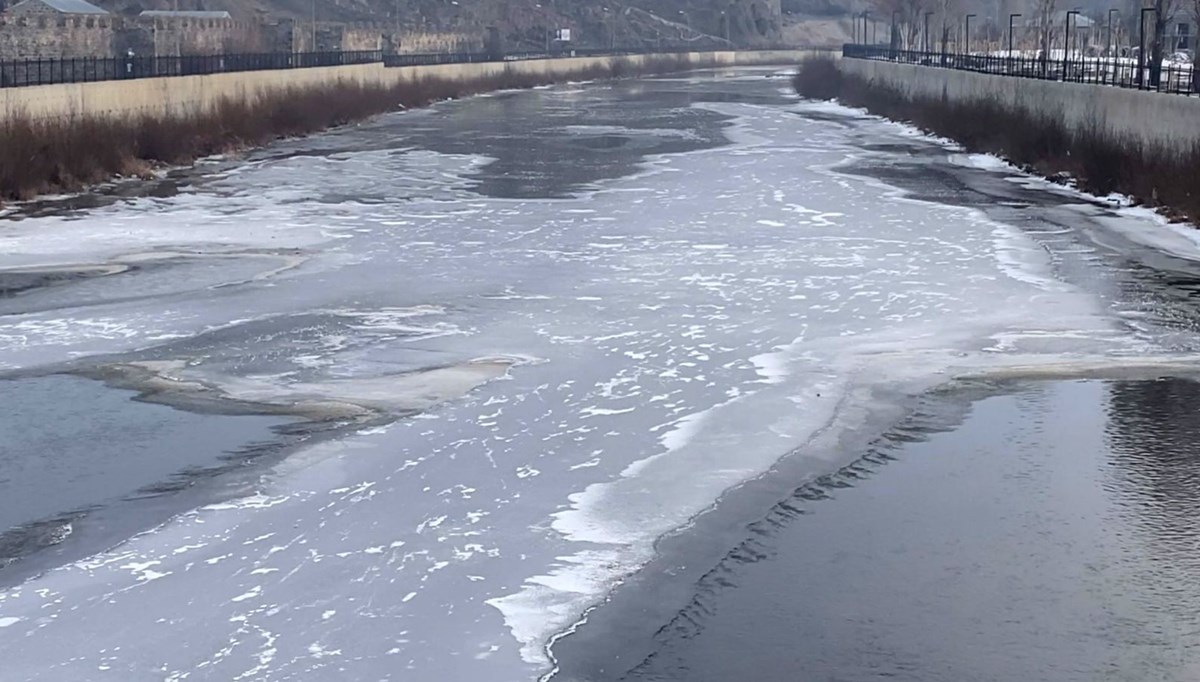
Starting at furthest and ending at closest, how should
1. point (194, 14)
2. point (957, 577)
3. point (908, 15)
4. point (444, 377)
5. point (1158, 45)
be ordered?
point (908, 15) → point (194, 14) → point (1158, 45) → point (444, 377) → point (957, 577)

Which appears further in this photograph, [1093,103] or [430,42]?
[430,42]

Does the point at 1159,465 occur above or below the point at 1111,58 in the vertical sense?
below

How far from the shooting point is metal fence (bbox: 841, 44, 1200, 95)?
35.5 metres

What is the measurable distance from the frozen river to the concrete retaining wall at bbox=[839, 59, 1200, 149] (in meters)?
1.99

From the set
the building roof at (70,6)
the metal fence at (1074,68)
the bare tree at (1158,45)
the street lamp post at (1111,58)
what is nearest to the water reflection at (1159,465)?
the metal fence at (1074,68)

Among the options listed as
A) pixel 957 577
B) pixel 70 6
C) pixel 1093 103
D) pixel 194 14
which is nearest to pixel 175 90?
pixel 1093 103

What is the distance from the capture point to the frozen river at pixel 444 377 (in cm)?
895

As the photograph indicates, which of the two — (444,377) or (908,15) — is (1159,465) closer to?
(444,377)

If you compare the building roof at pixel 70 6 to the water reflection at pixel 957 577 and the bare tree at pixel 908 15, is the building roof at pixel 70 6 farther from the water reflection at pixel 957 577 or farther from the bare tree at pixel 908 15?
the water reflection at pixel 957 577

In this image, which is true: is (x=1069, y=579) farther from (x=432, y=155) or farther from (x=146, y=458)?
(x=432, y=155)

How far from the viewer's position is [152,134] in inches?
1582

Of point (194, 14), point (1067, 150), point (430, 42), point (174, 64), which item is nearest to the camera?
point (1067, 150)

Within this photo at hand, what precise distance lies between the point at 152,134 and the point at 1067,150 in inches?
827

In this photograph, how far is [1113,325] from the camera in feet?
Result: 56.1
